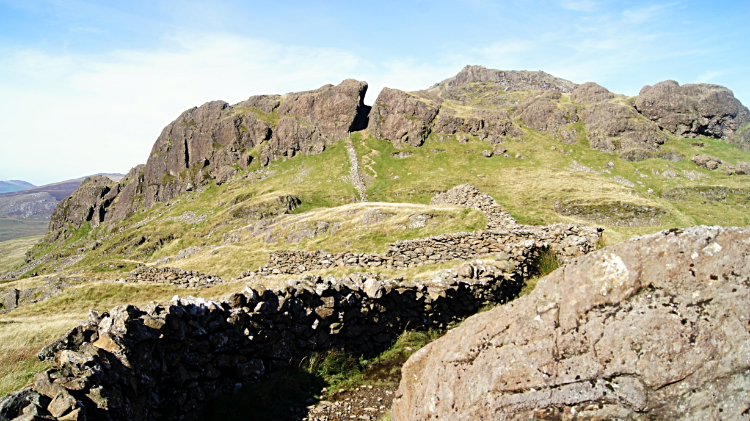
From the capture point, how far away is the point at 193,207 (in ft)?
333

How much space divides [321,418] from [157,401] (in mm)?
3936

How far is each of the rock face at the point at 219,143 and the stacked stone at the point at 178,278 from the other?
78.5m

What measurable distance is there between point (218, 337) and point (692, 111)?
14212cm

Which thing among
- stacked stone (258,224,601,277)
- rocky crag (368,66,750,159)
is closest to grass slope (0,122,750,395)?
stacked stone (258,224,601,277)

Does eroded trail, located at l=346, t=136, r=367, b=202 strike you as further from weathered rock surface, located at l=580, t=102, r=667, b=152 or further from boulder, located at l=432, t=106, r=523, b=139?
weathered rock surface, located at l=580, t=102, r=667, b=152

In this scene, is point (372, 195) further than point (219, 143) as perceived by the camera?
No

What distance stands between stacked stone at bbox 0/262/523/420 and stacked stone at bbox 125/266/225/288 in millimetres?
24088

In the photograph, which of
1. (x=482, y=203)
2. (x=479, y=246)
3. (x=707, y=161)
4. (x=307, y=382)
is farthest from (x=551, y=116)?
(x=307, y=382)

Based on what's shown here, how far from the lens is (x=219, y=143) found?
126 metres

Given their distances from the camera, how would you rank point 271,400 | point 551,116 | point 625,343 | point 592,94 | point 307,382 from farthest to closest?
point 592,94 < point 551,116 < point 307,382 < point 271,400 < point 625,343

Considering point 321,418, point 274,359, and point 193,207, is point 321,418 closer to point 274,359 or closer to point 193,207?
point 274,359

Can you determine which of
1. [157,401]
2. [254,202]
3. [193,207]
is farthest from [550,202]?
[193,207]

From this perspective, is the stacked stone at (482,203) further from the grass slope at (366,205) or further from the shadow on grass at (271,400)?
the shadow on grass at (271,400)

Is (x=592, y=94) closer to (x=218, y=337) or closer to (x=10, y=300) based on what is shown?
(x=218, y=337)
